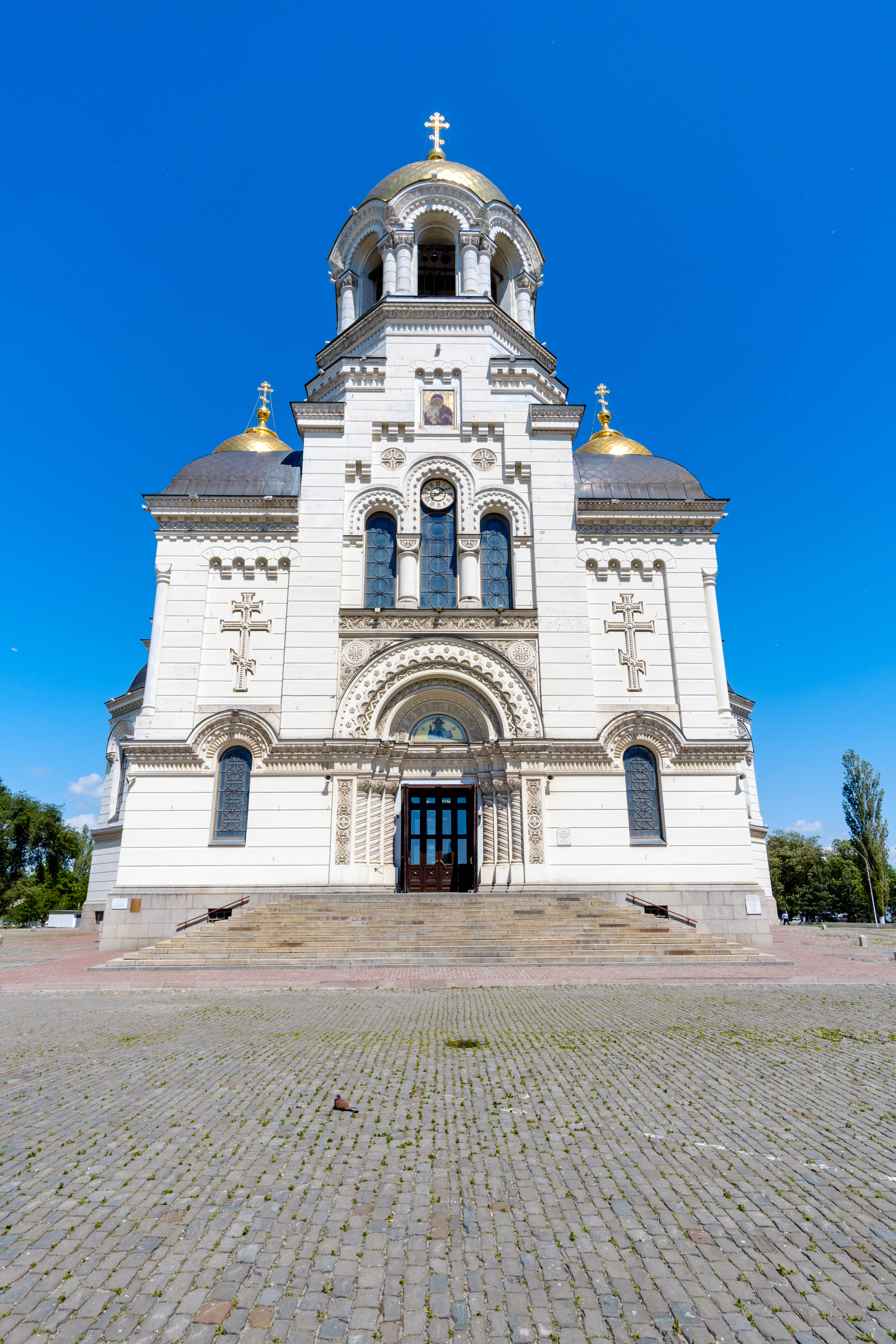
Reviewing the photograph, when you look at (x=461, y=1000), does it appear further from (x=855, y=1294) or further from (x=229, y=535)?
(x=229, y=535)

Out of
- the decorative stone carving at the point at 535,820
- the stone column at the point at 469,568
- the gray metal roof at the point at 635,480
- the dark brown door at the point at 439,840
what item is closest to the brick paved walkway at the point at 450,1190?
the decorative stone carving at the point at 535,820

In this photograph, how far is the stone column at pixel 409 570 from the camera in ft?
80.1

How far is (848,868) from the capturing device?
62781 mm

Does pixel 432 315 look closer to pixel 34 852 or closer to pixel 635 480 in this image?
pixel 635 480

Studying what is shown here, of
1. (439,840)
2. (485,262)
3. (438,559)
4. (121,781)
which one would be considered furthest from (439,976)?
(485,262)

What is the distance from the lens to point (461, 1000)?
12.1 meters

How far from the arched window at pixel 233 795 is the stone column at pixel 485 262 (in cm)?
1927

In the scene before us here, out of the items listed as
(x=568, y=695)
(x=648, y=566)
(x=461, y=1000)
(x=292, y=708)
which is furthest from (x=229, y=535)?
(x=461, y=1000)

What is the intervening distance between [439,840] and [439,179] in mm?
24852

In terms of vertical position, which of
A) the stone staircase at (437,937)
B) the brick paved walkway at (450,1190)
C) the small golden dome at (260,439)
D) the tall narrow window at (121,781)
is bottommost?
the brick paved walkway at (450,1190)

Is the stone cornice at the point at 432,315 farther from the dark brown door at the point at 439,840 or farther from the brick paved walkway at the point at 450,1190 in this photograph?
the brick paved walkway at the point at 450,1190

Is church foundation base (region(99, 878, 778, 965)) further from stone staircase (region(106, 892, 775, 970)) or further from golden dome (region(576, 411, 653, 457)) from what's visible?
golden dome (region(576, 411, 653, 457))

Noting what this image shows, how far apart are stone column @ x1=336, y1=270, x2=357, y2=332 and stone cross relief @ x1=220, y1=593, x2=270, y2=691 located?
1298cm

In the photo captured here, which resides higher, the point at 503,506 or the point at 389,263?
the point at 389,263
